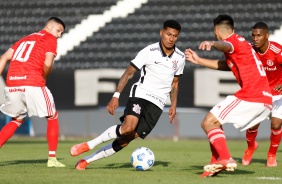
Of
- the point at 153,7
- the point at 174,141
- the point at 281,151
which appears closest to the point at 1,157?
the point at 281,151

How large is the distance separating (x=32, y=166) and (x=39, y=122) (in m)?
10.2

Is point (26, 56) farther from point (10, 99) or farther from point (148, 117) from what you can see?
point (148, 117)

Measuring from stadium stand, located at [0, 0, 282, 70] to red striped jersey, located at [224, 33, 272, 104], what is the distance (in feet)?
38.7

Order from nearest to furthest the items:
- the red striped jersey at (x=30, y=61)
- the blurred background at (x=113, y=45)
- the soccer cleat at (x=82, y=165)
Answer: the soccer cleat at (x=82, y=165) < the red striped jersey at (x=30, y=61) < the blurred background at (x=113, y=45)

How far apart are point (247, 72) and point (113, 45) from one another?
1313 cm

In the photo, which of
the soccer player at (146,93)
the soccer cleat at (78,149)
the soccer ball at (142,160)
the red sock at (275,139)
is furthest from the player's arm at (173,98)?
the red sock at (275,139)

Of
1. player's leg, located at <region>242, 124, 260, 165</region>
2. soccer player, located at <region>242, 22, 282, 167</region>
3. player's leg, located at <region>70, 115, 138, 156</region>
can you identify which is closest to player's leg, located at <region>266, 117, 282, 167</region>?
soccer player, located at <region>242, 22, 282, 167</region>

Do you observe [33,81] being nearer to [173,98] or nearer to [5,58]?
[5,58]

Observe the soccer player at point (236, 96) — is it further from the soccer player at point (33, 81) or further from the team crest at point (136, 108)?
the soccer player at point (33, 81)

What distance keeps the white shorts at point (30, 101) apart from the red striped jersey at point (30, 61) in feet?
0.28

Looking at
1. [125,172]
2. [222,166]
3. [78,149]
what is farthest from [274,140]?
[78,149]

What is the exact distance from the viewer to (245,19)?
2125 centimetres

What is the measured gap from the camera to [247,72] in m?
8.62

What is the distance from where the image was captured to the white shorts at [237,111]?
8492 mm
